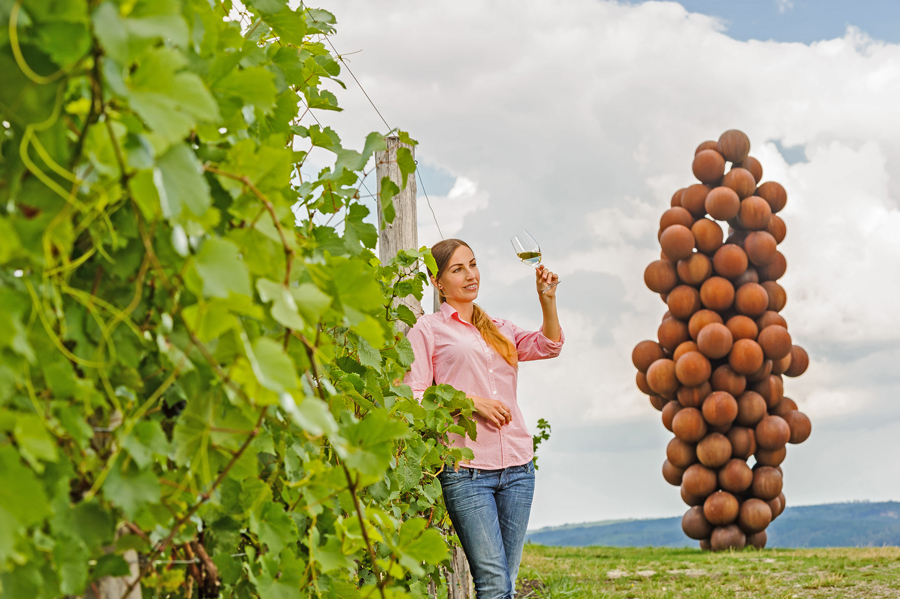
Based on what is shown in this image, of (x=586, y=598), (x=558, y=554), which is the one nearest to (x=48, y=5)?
(x=586, y=598)

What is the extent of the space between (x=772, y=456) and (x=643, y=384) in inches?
65.3

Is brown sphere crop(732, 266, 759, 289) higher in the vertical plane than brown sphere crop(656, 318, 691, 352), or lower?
higher

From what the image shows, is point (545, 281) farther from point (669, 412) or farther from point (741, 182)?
point (741, 182)

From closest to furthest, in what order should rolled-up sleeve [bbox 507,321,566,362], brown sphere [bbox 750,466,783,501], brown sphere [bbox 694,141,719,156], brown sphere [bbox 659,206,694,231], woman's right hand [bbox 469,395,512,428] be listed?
woman's right hand [bbox 469,395,512,428] < rolled-up sleeve [bbox 507,321,566,362] < brown sphere [bbox 750,466,783,501] < brown sphere [bbox 659,206,694,231] < brown sphere [bbox 694,141,719,156]

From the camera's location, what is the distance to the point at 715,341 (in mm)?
7996

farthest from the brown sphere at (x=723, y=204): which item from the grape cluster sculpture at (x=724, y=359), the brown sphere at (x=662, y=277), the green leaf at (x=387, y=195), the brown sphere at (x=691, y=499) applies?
the green leaf at (x=387, y=195)

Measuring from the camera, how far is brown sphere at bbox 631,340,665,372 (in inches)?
344

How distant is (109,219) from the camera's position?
0.58 m

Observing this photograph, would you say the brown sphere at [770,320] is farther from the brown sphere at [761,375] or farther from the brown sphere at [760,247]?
the brown sphere at [760,247]

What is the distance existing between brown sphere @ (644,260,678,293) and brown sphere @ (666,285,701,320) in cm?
14

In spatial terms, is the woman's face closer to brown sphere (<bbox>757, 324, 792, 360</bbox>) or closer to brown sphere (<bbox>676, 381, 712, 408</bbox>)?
brown sphere (<bbox>676, 381, 712, 408</bbox>)

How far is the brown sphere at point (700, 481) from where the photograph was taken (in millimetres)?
8102

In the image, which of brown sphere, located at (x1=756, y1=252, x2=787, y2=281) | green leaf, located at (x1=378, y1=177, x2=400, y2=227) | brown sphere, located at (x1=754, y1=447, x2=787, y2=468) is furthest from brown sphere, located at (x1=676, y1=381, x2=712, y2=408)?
green leaf, located at (x1=378, y1=177, x2=400, y2=227)

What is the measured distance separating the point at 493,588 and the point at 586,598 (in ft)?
7.12
